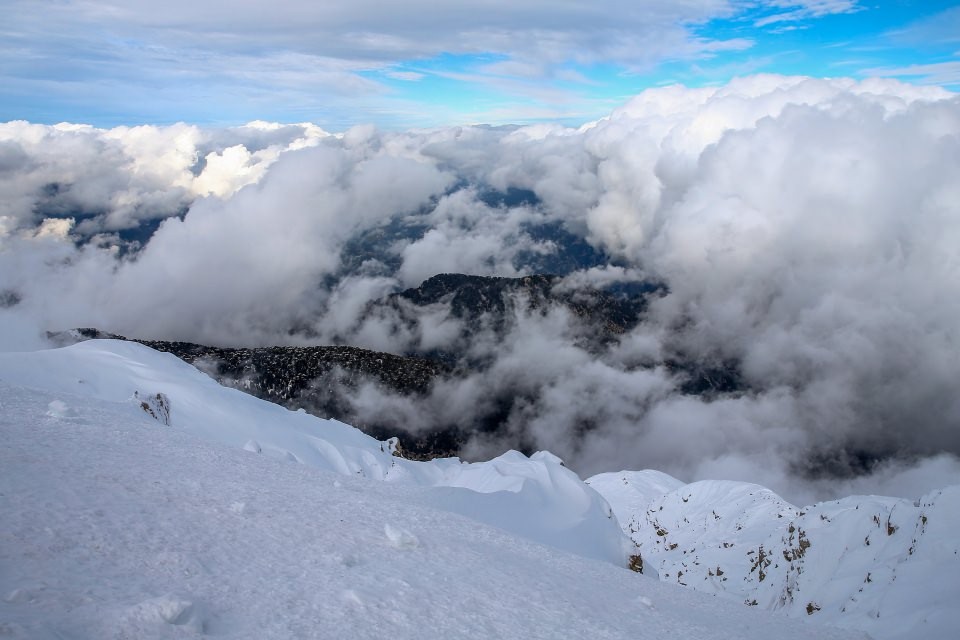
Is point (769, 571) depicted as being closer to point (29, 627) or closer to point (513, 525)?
point (513, 525)

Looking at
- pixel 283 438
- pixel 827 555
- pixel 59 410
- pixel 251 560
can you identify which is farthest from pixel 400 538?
pixel 283 438

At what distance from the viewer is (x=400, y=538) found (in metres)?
11.5

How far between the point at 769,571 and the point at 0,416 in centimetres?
4044

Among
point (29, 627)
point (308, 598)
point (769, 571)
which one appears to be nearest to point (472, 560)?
point (308, 598)

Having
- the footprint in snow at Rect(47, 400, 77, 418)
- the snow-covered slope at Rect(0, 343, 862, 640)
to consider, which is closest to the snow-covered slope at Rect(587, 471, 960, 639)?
the snow-covered slope at Rect(0, 343, 862, 640)

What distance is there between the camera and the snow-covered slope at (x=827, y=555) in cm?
2267

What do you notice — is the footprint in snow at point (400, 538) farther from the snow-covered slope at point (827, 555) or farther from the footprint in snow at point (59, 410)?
the snow-covered slope at point (827, 555)

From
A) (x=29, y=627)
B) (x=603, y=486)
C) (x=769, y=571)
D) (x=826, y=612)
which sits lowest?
(x=603, y=486)

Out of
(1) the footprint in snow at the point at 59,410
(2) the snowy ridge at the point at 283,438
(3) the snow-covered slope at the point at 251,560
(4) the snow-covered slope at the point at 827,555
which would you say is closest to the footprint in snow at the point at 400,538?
(3) the snow-covered slope at the point at 251,560

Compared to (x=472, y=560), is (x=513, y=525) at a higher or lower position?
lower

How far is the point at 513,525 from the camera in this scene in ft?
91.1

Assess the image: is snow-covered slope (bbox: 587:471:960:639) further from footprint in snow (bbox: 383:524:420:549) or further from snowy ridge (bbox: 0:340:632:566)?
footprint in snow (bbox: 383:524:420:549)

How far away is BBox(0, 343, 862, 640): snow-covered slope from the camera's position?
749 centimetres

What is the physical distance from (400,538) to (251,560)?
3.07 m
